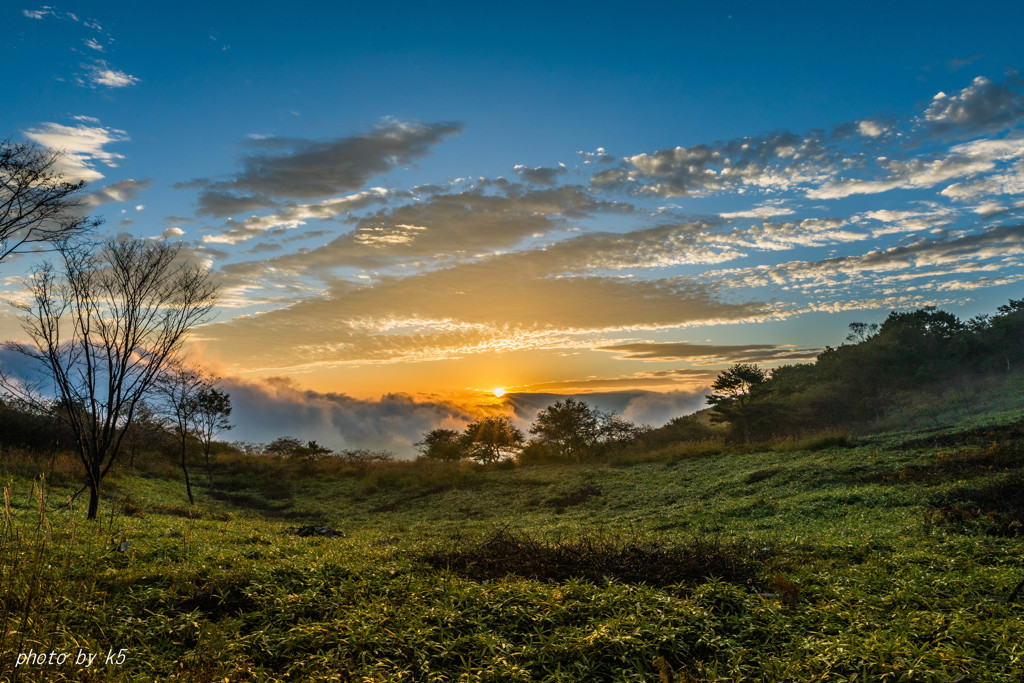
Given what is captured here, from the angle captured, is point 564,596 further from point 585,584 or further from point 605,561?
point 605,561

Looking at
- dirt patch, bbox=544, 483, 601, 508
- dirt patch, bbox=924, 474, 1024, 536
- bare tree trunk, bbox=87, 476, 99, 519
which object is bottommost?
dirt patch, bbox=544, 483, 601, 508

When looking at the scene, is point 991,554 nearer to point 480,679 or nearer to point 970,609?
point 970,609

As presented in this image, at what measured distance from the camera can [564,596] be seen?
7039 millimetres

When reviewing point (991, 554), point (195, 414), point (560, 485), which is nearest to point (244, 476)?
point (195, 414)

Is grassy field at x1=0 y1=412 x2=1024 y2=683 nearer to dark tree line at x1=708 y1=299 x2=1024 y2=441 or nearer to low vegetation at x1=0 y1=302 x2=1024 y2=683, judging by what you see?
low vegetation at x1=0 y1=302 x2=1024 y2=683

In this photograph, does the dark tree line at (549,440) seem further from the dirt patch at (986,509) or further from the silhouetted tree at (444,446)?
the dirt patch at (986,509)

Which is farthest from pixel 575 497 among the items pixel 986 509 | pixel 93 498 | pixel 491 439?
pixel 491 439

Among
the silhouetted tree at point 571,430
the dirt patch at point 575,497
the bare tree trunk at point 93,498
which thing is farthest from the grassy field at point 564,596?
the silhouetted tree at point 571,430

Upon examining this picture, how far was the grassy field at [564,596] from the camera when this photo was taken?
208 inches

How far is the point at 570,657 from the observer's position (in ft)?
18.0

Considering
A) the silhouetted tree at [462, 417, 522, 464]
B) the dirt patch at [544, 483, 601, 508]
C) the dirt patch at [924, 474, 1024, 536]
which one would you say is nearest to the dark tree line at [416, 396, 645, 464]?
the silhouetted tree at [462, 417, 522, 464]

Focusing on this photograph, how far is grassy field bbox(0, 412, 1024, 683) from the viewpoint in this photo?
5277mm

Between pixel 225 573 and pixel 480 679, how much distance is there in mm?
5186

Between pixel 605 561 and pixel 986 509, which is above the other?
pixel 605 561
